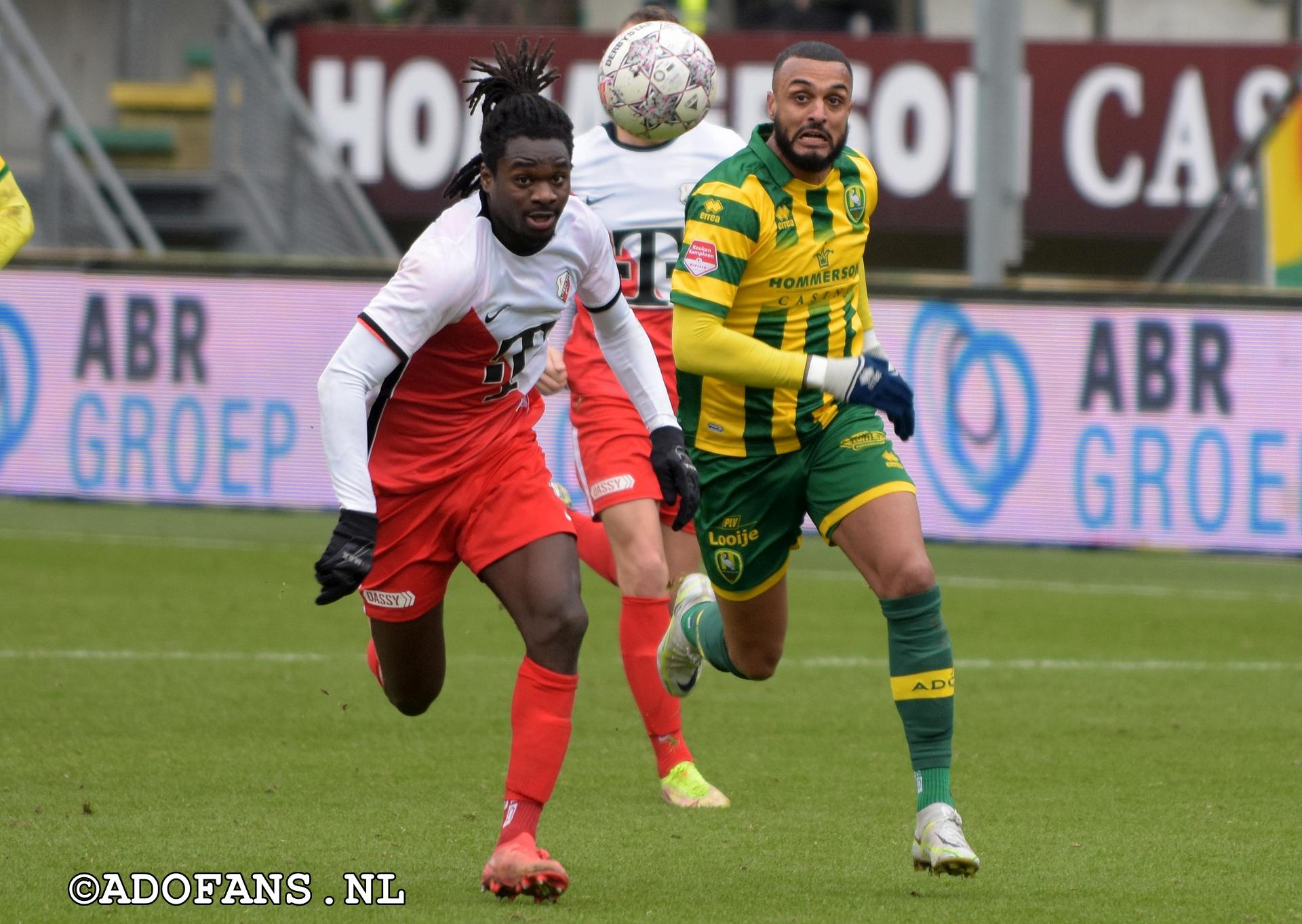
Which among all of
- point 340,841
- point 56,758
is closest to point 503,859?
point 340,841

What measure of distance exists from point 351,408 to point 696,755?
9.19 ft

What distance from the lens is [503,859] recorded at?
5.29 metres

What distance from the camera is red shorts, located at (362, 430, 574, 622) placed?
5797 millimetres

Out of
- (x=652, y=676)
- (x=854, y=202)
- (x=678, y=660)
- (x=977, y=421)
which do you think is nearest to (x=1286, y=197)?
(x=977, y=421)

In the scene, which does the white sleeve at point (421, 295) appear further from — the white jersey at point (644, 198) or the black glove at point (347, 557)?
the white jersey at point (644, 198)

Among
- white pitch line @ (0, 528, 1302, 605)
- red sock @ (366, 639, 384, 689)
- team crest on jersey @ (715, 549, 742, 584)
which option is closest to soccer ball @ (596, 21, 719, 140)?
team crest on jersey @ (715, 549, 742, 584)

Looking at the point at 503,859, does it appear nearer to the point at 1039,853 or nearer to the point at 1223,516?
the point at 1039,853

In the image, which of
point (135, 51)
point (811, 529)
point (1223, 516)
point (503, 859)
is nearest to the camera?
point (503, 859)

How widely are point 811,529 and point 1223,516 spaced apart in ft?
9.01

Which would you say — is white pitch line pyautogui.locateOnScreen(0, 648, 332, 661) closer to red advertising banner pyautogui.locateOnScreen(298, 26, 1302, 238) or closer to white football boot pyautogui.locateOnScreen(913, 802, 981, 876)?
white football boot pyautogui.locateOnScreen(913, 802, 981, 876)

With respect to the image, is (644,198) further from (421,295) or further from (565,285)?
(421,295)

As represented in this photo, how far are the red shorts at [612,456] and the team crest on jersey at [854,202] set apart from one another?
Result: 4.32 feet

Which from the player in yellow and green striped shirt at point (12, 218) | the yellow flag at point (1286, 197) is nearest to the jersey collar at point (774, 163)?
the player in yellow and green striped shirt at point (12, 218)

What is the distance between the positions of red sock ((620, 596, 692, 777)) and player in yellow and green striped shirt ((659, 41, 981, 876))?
59 centimetres
